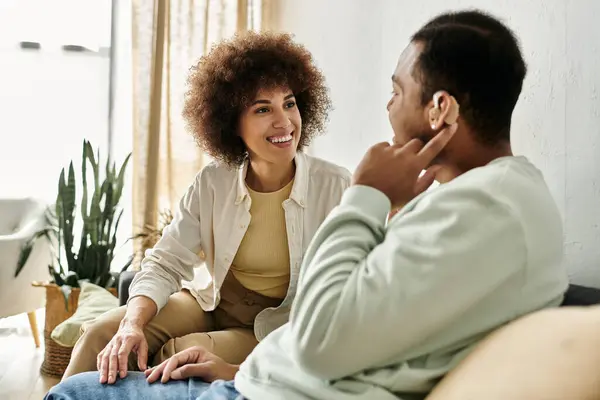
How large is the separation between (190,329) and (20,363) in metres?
2.09

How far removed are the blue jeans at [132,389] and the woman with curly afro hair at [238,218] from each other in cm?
40

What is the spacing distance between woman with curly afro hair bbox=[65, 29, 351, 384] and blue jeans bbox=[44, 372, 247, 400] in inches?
15.7

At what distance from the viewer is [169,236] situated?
6.98 feet

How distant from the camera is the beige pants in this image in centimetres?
189

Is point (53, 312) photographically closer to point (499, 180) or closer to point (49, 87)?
point (49, 87)

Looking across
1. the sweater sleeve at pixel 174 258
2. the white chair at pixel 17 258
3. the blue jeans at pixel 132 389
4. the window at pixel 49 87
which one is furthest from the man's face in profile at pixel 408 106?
the window at pixel 49 87

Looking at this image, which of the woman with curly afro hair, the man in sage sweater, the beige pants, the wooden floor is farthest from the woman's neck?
the wooden floor

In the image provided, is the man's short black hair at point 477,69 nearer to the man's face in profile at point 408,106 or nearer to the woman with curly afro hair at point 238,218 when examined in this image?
the man's face in profile at point 408,106

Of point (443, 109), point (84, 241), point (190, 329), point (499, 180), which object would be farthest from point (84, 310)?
point (499, 180)

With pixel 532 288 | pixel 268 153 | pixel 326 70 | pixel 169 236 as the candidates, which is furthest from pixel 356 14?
pixel 532 288

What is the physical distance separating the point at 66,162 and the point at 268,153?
3.13 metres

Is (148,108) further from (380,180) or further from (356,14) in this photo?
(380,180)

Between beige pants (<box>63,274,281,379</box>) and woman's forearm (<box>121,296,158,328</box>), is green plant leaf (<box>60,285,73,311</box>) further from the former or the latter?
woman's forearm (<box>121,296,158,328</box>)

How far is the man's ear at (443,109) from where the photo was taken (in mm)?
1144
